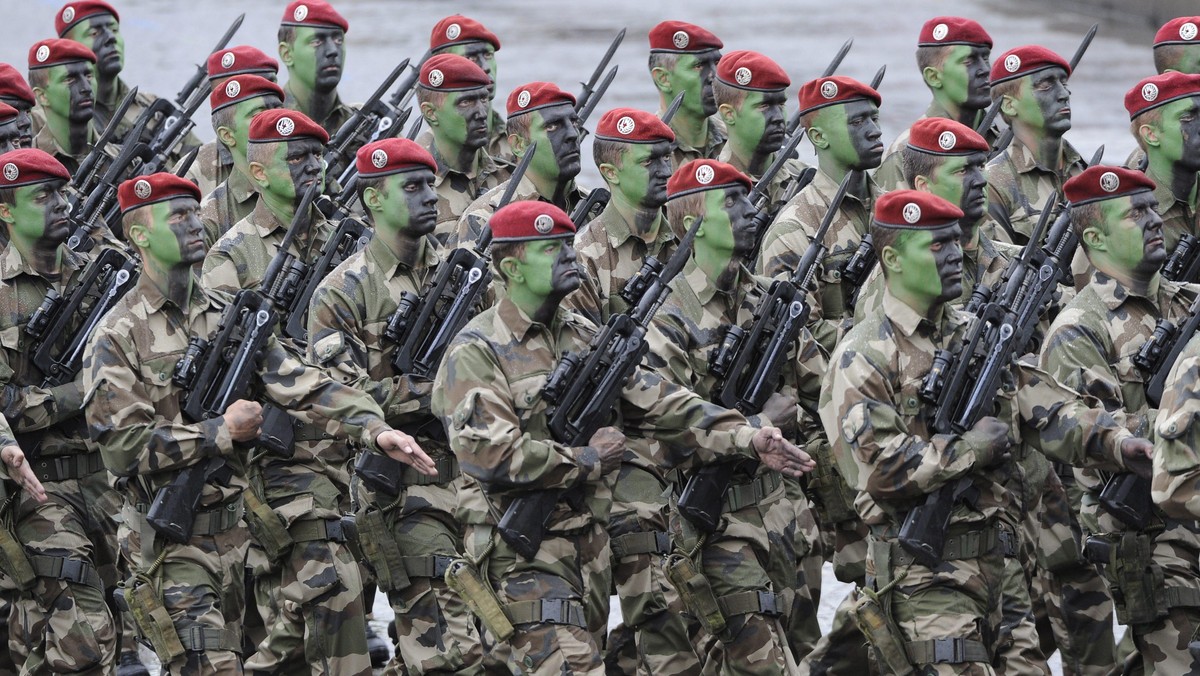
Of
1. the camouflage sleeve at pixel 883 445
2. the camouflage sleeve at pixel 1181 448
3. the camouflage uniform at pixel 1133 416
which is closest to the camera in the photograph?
the camouflage sleeve at pixel 1181 448

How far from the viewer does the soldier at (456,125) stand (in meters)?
11.5

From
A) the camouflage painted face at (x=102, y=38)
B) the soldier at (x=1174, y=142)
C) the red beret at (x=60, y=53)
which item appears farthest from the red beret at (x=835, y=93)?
the camouflage painted face at (x=102, y=38)

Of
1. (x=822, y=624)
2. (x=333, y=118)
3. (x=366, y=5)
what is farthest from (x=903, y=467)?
(x=366, y=5)

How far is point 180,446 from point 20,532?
1220 mm

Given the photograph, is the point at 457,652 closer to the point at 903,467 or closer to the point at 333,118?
the point at 903,467

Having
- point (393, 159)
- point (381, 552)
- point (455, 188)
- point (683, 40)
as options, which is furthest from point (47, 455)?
point (683, 40)

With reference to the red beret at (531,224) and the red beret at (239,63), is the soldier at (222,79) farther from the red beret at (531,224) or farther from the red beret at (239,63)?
the red beret at (531,224)

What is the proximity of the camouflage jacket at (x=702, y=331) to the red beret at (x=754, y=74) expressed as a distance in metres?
1.97

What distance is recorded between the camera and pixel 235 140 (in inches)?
456

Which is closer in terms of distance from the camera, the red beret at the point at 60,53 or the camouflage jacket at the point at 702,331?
the camouflage jacket at the point at 702,331

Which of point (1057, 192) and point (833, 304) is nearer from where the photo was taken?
point (833, 304)

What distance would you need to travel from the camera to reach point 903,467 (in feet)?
27.1

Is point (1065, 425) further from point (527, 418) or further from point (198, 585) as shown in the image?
point (198, 585)

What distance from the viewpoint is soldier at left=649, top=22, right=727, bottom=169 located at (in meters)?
12.2
